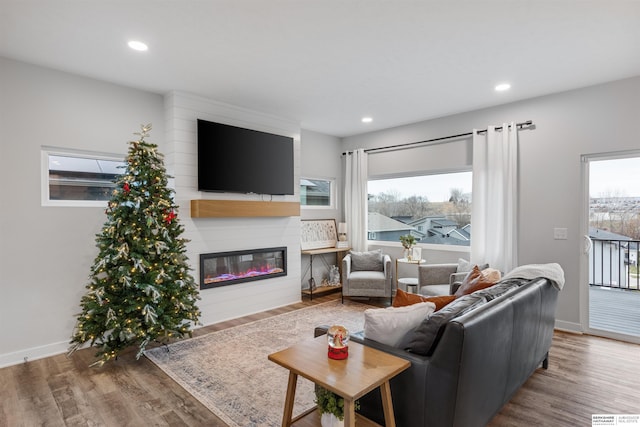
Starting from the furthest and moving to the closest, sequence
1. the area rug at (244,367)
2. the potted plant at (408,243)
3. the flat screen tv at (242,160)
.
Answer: the potted plant at (408,243)
the flat screen tv at (242,160)
the area rug at (244,367)

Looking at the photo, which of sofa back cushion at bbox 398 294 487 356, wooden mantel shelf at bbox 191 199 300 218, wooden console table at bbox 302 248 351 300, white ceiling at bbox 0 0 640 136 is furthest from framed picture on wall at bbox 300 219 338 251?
sofa back cushion at bbox 398 294 487 356

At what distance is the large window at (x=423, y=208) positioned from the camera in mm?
5129

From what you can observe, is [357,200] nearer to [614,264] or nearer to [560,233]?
[560,233]

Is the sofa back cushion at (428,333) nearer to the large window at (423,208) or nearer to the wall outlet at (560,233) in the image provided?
the wall outlet at (560,233)

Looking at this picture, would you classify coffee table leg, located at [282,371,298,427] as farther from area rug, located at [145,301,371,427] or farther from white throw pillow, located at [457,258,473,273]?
white throw pillow, located at [457,258,473,273]

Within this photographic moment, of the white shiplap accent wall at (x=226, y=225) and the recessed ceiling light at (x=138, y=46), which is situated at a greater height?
the recessed ceiling light at (x=138, y=46)

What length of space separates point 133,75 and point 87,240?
1.81m

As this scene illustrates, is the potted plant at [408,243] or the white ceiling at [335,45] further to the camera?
the potted plant at [408,243]

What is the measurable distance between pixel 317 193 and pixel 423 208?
1869 mm

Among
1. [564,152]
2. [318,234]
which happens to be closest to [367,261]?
[318,234]

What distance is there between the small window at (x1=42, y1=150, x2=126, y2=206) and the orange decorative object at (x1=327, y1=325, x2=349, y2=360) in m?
2.85

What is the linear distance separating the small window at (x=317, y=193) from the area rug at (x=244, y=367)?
6.94ft

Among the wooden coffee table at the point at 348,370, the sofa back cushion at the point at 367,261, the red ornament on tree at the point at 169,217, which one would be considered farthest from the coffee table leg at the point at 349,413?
the sofa back cushion at the point at 367,261

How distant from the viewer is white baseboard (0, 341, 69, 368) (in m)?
3.15
